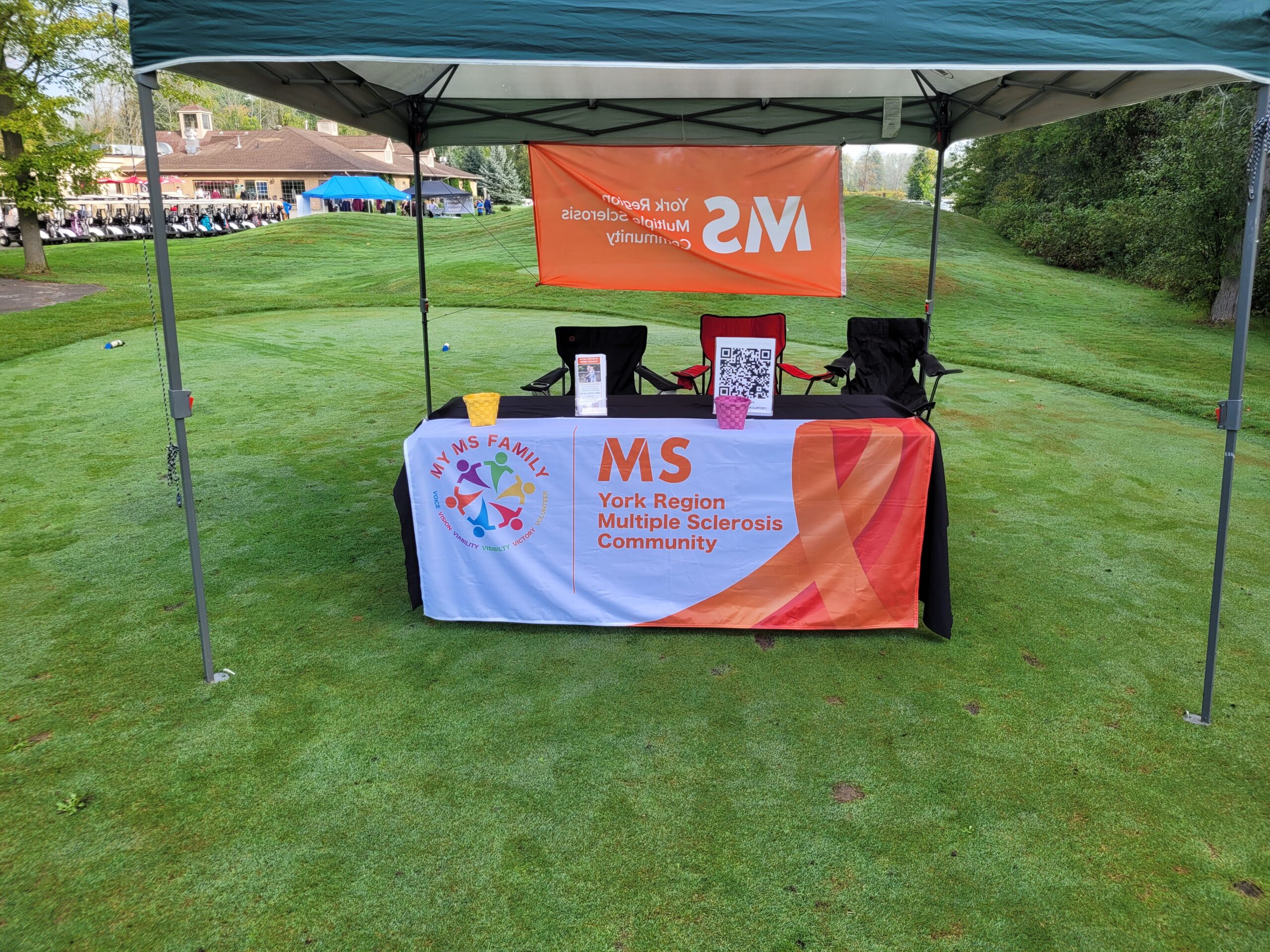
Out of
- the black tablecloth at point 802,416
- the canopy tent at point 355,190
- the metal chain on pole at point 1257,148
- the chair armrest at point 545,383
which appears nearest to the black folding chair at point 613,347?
the chair armrest at point 545,383

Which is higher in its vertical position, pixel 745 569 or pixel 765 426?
pixel 765 426

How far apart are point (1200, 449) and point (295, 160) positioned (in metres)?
46.2

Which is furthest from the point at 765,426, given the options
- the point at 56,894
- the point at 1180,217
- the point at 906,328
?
the point at 1180,217

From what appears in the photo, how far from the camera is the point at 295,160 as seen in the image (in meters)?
43.8

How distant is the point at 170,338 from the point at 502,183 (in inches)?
1664

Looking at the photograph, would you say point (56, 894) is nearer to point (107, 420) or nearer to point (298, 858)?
point (298, 858)

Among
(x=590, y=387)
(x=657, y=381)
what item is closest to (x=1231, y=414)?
(x=590, y=387)

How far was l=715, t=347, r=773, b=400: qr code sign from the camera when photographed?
11.7 feet

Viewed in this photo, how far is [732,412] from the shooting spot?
344 centimetres

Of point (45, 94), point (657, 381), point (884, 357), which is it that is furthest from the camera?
point (45, 94)

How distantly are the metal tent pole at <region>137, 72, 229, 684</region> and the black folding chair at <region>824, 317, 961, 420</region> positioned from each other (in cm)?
452

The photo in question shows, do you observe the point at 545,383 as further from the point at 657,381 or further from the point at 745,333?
the point at 745,333

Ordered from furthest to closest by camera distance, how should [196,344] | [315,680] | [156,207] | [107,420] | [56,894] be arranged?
[196,344] → [107,420] → [315,680] → [156,207] → [56,894]

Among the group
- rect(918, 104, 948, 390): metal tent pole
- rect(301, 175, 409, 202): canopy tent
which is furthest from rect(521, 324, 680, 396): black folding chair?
rect(301, 175, 409, 202): canopy tent
